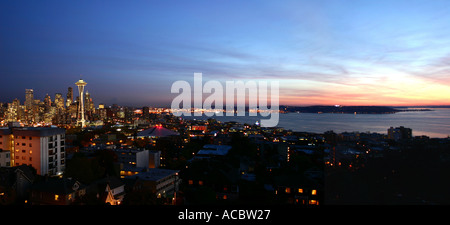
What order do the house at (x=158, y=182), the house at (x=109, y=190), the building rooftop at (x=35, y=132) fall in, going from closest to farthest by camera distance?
the house at (x=109, y=190) < the house at (x=158, y=182) < the building rooftop at (x=35, y=132)

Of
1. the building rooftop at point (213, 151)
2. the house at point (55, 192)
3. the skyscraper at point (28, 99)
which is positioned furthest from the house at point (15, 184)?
the skyscraper at point (28, 99)

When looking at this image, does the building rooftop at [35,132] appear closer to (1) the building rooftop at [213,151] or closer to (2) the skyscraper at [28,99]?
(1) the building rooftop at [213,151]

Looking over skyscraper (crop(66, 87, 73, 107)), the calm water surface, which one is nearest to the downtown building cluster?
skyscraper (crop(66, 87, 73, 107))

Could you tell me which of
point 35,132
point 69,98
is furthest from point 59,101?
point 35,132

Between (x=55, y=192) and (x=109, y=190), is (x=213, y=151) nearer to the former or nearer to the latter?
(x=109, y=190)

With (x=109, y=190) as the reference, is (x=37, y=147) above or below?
above

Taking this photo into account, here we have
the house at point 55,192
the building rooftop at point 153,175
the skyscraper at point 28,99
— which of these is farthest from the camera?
the skyscraper at point 28,99

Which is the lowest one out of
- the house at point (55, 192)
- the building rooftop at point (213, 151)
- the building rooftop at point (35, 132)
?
the building rooftop at point (213, 151)

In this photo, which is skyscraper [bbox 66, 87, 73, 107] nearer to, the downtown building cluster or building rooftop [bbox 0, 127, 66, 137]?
the downtown building cluster

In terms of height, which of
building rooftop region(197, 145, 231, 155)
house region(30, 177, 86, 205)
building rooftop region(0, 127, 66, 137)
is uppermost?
building rooftop region(0, 127, 66, 137)

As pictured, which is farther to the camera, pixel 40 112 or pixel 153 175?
pixel 40 112

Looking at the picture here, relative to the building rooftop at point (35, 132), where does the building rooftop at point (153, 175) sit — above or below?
below
